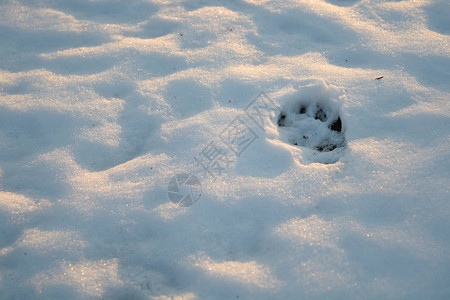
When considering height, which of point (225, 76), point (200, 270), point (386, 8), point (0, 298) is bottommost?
point (0, 298)

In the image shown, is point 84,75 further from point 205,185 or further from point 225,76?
point 205,185

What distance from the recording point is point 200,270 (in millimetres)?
1555

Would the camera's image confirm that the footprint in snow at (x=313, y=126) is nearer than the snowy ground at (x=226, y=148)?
No

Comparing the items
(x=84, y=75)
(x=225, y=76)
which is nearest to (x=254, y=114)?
(x=225, y=76)

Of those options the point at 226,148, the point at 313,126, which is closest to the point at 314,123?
the point at 313,126

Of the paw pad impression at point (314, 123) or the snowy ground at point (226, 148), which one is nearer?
the snowy ground at point (226, 148)

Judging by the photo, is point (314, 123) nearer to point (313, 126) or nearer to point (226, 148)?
point (313, 126)

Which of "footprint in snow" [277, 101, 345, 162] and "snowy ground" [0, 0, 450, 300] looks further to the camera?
"footprint in snow" [277, 101, 345, 162]

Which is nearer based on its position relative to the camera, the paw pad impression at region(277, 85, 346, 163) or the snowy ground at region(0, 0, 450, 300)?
the snowy ground at region(0, 0, 450, 300)

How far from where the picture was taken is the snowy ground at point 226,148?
155 cm

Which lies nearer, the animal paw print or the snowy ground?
the snowy ground

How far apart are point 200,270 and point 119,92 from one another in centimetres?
141

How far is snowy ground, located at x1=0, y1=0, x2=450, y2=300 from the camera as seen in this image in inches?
60.9

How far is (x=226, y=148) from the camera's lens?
1.95 metres
